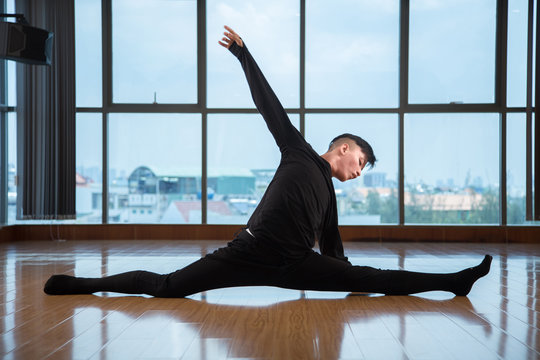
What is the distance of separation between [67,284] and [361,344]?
149 cm

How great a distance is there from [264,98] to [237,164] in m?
3.63

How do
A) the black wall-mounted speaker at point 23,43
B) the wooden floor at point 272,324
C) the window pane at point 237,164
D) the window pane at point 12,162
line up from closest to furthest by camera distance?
the wooden floor at point 272,324 → the black wall-mounted speaker at point 23,43 → the window pane at point 12,162 → the window pane at point 237,164

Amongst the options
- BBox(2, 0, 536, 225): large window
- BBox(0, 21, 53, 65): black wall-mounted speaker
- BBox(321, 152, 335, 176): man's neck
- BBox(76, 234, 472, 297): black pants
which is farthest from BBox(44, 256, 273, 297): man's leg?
BBox(2, 0, 536, 225): large window

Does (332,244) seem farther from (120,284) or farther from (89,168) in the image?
(89,168)

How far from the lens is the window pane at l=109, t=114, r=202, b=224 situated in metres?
5.71

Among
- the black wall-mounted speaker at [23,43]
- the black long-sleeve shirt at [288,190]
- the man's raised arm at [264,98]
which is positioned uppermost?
the black wall-mounted speaker at [23,43]

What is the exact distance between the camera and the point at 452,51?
5652 mm

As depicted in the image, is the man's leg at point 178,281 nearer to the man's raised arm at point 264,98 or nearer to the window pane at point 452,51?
the man's raised arm at point 264,98

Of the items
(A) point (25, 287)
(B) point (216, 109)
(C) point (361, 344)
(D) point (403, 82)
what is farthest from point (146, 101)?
(C) point (361, 344)

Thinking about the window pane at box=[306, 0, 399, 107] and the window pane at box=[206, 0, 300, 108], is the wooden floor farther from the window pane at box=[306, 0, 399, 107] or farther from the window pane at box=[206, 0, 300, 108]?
the window pane at box=[206, 0, 300, 108]

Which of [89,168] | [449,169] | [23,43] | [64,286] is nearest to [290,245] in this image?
[64,286]

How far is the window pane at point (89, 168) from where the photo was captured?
223 inches

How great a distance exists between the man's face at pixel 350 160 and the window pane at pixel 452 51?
11.9 feet

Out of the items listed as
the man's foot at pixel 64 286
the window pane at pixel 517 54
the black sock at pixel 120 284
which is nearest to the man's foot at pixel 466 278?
the black sock at pixel 120 284
